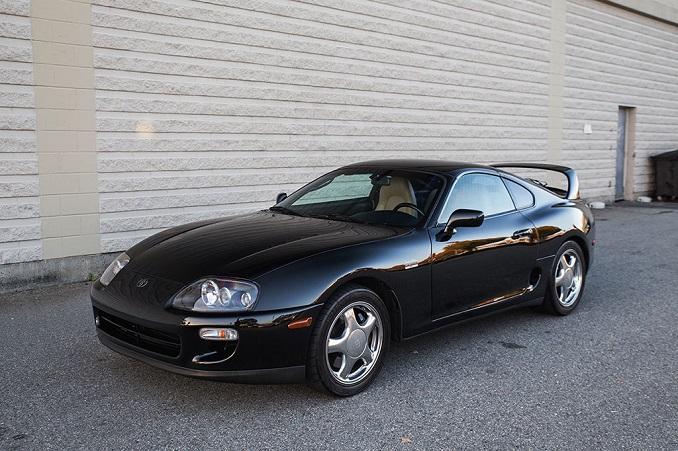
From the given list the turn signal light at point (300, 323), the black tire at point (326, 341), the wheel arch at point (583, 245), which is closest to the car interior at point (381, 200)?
the black tire at point (326, 341)

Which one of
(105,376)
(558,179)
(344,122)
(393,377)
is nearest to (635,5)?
(558,179)

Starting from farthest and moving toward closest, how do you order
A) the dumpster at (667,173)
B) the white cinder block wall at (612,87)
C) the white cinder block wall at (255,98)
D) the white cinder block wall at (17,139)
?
the dumpster at (667,173)
the white cinder block wall at (612,87)
the white cinder block wall at (255,98)
the white cinder block wall at (17,139)

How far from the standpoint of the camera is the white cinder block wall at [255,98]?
Result: 676 cm

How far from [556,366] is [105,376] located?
9.67ft

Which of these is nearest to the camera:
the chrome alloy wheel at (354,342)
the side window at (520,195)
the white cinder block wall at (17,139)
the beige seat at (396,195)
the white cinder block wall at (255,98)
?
the chrome alloy wheel at (354,342)

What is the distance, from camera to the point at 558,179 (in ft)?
44.6

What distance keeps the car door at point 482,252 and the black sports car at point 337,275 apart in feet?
0.04

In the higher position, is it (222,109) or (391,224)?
(222,109)

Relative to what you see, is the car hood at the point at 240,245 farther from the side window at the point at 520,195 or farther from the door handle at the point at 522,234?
the side window at the point at 520,195

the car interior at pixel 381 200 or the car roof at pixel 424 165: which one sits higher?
the car roof at pixel 424 165

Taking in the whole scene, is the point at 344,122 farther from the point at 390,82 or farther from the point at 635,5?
the point at 635,5

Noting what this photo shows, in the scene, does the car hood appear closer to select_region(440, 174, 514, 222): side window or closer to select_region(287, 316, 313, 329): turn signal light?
select_region(287, 316, 313, 329): turn signal light

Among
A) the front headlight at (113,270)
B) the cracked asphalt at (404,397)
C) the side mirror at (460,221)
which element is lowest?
the cracked asphalt at (404,397)

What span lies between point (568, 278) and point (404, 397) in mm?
2535
